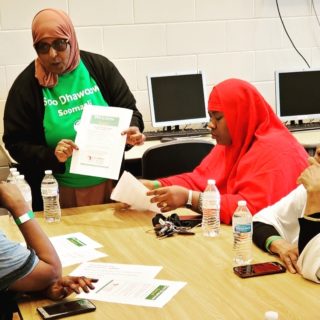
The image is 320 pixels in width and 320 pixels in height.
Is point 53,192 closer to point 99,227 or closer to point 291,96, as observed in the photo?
point 99,227

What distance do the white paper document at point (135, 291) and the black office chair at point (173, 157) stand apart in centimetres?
133

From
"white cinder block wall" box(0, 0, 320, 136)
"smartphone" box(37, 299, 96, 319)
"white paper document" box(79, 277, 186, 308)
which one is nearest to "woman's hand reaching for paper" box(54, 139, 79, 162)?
"white paper document" box(79, 277, 186, 308)

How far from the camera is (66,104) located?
264cm

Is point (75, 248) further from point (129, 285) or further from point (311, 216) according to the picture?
point (311, 216)

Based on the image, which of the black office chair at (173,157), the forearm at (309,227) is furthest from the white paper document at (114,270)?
the black office chair at (173,157)

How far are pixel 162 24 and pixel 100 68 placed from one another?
1.56 metres

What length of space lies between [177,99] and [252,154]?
1820 mm

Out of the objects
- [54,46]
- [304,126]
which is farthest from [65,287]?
[304,126]

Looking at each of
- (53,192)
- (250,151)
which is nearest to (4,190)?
(53,192)

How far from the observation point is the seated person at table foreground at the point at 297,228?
1688mm

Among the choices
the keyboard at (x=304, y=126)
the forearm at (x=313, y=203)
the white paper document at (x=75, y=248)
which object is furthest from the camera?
Answer: the keyboard at (x=304, y=126)

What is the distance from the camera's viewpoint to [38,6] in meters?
3.88

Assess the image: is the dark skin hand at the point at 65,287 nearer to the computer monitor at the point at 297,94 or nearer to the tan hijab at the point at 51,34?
the tan hijab at the point at 51,34

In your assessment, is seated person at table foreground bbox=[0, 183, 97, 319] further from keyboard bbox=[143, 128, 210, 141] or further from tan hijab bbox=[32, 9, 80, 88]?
keyboard bbox=[143, 128, 210, 141]
